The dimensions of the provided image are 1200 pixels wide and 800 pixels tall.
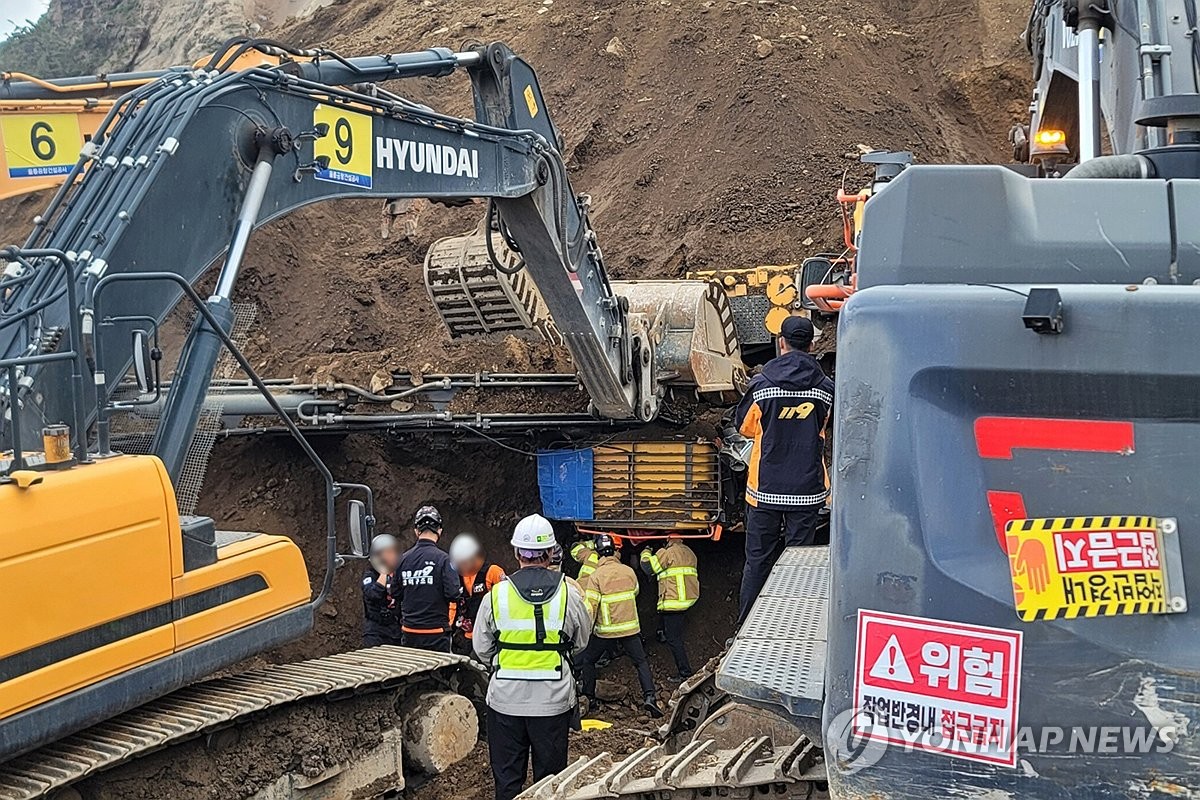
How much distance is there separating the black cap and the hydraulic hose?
12.8ft

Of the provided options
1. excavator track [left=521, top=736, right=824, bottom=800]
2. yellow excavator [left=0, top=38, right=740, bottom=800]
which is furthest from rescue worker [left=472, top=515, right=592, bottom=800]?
excavator track [left=521, top=736, right=824, bottom=800]

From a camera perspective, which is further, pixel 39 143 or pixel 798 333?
pixel 39 143

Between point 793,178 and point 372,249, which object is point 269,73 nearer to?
point 793,178

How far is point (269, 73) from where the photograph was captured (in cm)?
490

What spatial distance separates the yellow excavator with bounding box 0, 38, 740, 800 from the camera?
3.52 m

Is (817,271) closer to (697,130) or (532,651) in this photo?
(532,651)

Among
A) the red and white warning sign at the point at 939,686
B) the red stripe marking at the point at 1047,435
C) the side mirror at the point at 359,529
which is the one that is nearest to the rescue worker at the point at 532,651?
the side mirror at the point at 359,529

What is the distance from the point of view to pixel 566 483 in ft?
29.0

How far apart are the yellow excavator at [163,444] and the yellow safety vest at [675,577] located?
260cm

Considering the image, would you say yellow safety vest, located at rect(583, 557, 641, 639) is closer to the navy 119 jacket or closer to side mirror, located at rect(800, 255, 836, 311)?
the navy 119 jacket

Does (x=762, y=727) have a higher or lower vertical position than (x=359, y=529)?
lower

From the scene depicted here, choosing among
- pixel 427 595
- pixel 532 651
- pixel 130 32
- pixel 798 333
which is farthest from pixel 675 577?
pixel 130 32

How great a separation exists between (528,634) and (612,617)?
2.79m

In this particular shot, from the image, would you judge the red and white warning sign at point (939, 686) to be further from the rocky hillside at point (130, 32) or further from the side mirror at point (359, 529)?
the rocky hillside at point (130, 32)
